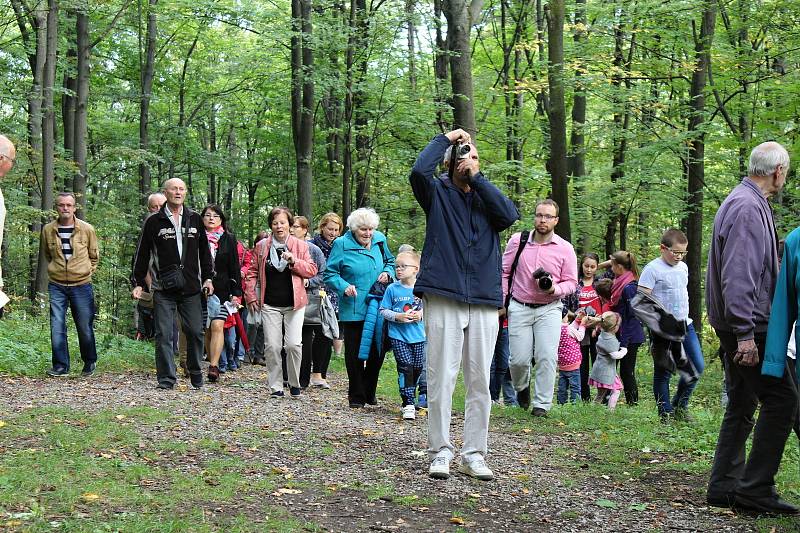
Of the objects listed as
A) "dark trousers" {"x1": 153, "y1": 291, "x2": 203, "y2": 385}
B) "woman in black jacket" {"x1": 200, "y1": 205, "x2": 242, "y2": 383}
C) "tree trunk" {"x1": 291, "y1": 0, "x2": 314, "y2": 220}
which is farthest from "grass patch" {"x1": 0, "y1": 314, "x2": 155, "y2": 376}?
"tree trunk" {"x1": 291, "y1": 0, "x2": 314, "y2": 220}

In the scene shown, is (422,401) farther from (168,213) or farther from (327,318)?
(168,213)

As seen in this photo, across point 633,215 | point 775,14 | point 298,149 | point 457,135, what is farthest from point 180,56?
point 457,135

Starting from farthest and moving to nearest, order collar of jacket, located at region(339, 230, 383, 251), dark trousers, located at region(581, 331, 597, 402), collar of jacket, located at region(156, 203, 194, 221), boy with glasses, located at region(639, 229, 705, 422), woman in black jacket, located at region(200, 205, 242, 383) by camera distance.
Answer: dark trousers, located at region(581, 331, 597, 402) < woman in black jacket, located at region(200, 205, 242, 383) < collar of jacket, located at region(156, 203, 194, 221) < collar of jacket, located at region(339, 230, 383, 251) < boy with glasses, located at region(639, 229, 705, 422)

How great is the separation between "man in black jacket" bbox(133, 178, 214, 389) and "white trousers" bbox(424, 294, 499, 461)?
4.71m

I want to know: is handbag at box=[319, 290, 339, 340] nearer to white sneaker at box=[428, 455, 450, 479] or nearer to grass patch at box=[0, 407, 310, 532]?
grass patch at box=[0, 407, 310, 532]

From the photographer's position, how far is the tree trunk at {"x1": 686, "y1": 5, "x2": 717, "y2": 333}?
17.6m

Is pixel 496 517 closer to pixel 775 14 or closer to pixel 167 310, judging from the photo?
pixel 167 310

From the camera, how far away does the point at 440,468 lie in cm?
609

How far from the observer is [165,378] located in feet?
34.5

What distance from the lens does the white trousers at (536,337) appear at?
877 centimetres

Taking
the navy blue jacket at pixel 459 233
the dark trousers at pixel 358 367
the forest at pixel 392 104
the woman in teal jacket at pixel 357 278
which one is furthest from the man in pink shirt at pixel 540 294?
the forest at pixel 392 104

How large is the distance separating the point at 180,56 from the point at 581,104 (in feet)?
46.4

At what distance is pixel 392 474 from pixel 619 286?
18.8 ft

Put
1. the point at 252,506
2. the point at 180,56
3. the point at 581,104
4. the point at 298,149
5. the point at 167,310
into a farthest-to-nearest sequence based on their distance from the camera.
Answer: the point at 180,56 → the point at 581,104 → the point at 298,149 → the point at 167,310 → the point at 252,506
